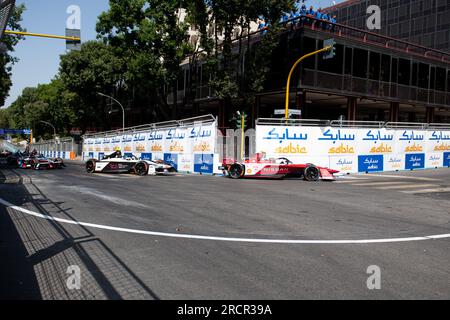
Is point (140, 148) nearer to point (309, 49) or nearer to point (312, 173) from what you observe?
point (309, 49)

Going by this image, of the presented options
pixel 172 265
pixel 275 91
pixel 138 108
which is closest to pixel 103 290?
pixel 172 265

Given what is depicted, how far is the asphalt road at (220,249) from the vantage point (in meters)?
4.16

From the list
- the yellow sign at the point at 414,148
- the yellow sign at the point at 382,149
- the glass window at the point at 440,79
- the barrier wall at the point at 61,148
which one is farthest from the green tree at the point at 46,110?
the glass window at the point at 440,79

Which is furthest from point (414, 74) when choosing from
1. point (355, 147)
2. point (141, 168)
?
point (141, 168)

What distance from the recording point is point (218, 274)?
15.0 feet

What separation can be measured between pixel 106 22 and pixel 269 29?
15549 mm

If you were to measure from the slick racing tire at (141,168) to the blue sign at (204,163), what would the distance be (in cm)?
383

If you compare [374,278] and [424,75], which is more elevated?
[424,75]

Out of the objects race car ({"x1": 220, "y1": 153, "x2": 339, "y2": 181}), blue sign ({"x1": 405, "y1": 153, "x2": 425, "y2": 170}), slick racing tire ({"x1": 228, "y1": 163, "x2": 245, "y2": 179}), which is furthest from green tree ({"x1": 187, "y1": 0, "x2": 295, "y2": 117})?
blue sign ({"x1": 405, "y1": 153, "x2": 425, "y2": 170})

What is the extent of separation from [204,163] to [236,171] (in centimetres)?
450

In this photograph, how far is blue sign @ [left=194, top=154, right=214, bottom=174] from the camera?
22.9 m

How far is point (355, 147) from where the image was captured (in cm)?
2353
